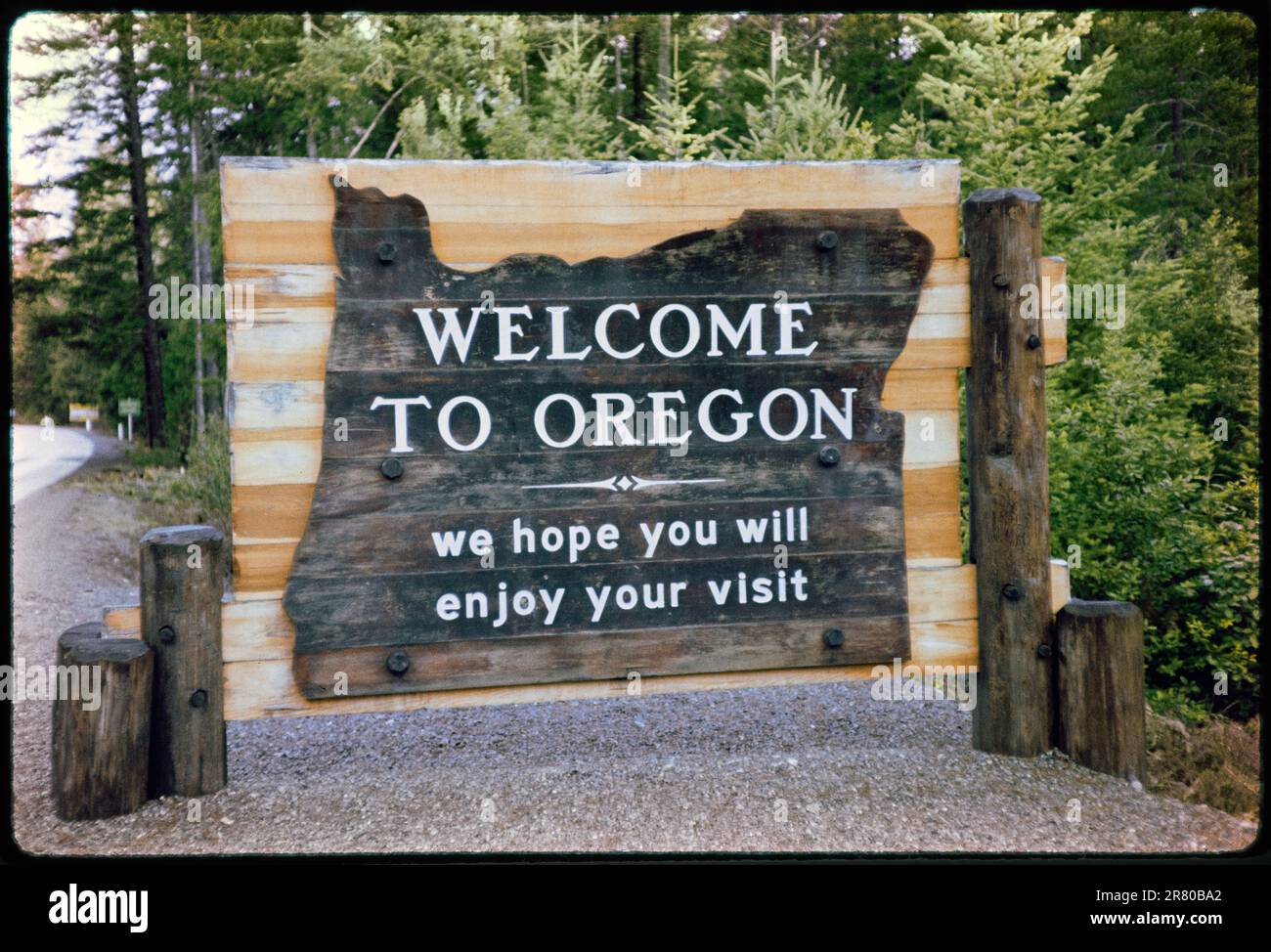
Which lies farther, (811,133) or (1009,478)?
(811,133)

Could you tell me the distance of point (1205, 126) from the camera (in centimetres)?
1423

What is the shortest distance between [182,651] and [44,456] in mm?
21840

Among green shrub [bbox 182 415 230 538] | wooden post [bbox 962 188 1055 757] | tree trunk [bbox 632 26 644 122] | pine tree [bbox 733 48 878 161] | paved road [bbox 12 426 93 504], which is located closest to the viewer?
wooden post [bbox 962 188 1055 757]

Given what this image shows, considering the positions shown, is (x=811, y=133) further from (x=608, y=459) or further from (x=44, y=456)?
(x=44, y=456)

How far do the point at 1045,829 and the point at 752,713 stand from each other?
5.92 ft

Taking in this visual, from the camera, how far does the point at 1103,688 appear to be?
3.76m

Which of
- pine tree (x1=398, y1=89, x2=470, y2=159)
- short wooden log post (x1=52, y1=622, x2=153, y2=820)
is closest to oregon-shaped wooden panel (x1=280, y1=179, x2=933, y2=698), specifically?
short wooden log post (x1=52, y1=622, x2=153, y2=820)

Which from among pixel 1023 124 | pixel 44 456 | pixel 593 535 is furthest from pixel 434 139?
pixel 44 456

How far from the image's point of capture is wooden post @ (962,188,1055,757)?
3.73m

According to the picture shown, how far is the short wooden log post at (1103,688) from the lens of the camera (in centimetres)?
374

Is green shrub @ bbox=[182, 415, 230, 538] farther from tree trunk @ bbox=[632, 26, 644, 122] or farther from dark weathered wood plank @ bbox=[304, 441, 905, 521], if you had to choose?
tree trunk @ bbox=[632, 26, 644, 122]

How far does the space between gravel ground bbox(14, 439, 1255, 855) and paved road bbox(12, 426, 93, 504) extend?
11.9 m

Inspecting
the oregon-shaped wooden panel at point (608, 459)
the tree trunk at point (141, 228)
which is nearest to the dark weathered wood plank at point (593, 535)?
the oregon-shaped wooden panel at point (608, 459)

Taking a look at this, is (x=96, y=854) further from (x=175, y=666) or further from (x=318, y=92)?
(x=318, y=92)
